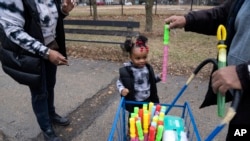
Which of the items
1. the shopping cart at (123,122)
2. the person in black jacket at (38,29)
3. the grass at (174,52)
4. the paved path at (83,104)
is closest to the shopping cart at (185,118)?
the shopping cart at (123,122)

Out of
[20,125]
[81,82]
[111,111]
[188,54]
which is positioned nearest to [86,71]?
[81,82]

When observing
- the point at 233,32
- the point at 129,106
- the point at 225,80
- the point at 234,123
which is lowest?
the point at 129,106

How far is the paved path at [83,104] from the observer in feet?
10.0

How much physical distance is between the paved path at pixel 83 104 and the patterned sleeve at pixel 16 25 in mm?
1253

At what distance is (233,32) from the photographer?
158 cm

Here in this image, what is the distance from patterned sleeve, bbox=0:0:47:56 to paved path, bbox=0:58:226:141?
1.25 meters

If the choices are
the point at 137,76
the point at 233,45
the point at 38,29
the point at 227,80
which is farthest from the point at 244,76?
the point at 38,29

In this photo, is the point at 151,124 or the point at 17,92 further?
the point at 17,92

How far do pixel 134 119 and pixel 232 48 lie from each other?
84 cm

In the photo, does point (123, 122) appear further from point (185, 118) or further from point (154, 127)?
point (185, 118)

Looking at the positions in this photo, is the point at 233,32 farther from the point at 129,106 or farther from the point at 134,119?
the point at 129,106

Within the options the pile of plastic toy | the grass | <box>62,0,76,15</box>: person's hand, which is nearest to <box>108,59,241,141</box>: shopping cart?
the pile of plastic toy

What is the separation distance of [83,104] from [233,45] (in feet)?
8.66

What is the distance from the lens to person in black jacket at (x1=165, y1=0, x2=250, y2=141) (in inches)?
48.0
